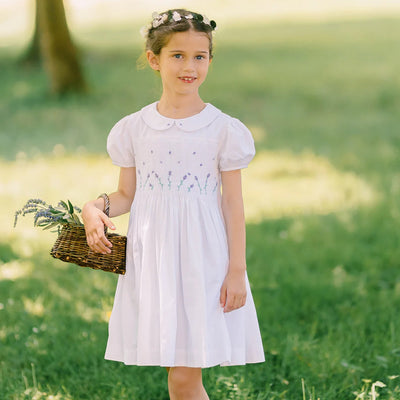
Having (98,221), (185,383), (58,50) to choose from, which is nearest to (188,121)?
(98,221)

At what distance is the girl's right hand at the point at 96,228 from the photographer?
108 inches

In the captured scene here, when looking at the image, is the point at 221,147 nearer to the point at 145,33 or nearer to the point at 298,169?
the point at 145,33

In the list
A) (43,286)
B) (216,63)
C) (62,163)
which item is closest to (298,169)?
(62,163)

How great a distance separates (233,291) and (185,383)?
17.8 inches

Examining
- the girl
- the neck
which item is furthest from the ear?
the neck

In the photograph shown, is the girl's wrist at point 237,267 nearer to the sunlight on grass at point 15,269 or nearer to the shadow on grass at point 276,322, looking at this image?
the shadow on grass at point 276,322

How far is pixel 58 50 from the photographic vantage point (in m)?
13.3

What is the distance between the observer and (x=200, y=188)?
283 cm

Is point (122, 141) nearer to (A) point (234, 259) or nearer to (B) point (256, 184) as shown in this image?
(A) point (234, 259)

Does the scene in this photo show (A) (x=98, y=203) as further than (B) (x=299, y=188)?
No

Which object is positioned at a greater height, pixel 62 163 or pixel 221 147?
pixel 62 163

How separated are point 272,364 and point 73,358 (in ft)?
3.70

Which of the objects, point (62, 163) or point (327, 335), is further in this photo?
point (62, 163)

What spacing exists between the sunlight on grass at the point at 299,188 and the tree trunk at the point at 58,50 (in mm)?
5955
